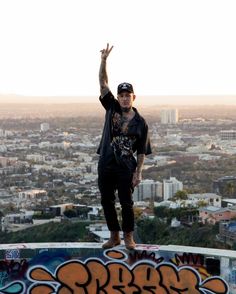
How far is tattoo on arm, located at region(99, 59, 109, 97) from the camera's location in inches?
165

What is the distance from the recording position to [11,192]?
44781 millimetres

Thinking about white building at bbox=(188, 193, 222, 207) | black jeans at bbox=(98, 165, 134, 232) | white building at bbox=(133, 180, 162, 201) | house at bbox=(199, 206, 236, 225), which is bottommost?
white building at bbox=(133, 180, 162, 201)

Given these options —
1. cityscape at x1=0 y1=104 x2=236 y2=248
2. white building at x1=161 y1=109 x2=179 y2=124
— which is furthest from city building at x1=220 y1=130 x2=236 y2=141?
white building at x1=161 y1=109 x2=179 y2=124

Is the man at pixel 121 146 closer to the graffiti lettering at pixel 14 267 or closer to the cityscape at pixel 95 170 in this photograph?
the graffiti lettering at pixel 14 267

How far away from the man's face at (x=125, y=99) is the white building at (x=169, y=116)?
90.8 m

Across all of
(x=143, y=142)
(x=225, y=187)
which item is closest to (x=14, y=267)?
(x=143, y=142)

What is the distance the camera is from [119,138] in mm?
4207

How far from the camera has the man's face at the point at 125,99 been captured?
4.18 metres

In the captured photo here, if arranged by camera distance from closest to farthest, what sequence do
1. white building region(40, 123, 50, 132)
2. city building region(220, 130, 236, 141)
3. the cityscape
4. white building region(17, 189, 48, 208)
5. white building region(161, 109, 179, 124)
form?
the cityscape → white building region(17, 189, 48, 208) → city building region(220, 130, 236, 141) → white building region(40, 123, 50, 132) → white building region(161, 109, 179, 124)

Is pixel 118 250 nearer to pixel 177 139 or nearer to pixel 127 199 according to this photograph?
pixel 127 199

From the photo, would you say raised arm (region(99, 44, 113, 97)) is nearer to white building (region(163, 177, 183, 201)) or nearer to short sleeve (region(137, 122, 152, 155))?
short sleeve (region(137, 122, 152, 155))

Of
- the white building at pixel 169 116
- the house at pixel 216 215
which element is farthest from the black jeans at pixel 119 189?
the white building at pixel 169 116

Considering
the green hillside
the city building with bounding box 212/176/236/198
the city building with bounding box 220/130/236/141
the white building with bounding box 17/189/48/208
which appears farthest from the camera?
the city building with bounding box 220/130/236/141

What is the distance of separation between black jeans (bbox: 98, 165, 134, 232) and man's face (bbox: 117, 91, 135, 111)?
35cm
